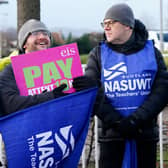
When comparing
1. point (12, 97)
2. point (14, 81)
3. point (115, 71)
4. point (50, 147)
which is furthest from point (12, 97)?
point (115, 71)

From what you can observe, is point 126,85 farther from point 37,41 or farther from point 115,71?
point 37,41

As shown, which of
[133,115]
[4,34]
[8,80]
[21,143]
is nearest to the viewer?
[21,143]

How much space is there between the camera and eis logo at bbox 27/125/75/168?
320 centimetres

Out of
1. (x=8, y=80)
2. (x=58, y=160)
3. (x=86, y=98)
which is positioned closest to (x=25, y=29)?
(x=8, y=80)

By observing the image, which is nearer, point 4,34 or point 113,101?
point 113,101

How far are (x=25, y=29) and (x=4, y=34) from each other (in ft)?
104

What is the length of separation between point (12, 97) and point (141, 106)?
960 millimetres

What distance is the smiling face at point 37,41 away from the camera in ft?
11.6

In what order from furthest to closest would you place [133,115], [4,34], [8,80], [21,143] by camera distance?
[4,34] → [133,115] → [8,80] → [21,143]

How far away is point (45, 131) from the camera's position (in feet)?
10.5

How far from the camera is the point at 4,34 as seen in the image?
114 ft

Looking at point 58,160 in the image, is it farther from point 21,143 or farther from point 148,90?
point 148,90

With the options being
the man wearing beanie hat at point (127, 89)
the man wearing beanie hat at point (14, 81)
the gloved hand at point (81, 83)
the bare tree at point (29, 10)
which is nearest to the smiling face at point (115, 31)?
the man wearing beanie hat at point (127, 89)

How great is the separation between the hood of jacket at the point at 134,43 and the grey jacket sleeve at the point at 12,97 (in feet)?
2.76
